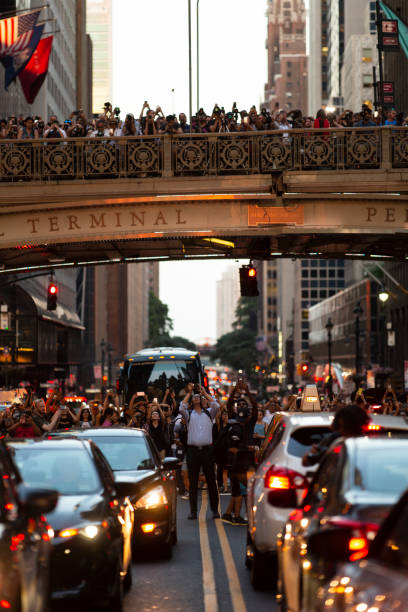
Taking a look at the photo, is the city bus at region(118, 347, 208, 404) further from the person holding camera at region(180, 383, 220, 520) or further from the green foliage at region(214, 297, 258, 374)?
the green foliage at region(214, 297, 258, 374)

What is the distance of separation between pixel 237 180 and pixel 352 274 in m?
122

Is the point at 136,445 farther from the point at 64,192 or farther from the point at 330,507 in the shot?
the point at 64,192

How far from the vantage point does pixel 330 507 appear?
726 cm

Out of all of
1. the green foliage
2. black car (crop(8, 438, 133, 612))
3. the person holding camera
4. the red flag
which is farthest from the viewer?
the green foliage

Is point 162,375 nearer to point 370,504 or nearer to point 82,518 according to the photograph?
point 82,518

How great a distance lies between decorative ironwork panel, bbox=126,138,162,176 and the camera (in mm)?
28250

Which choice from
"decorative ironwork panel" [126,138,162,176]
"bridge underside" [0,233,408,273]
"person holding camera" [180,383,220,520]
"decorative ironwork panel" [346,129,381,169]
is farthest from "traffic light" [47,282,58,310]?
"person holding camera" [180,383,220,520]

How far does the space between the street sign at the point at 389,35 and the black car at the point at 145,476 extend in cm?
3075

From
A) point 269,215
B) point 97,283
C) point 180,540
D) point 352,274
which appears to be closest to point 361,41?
point 352,274

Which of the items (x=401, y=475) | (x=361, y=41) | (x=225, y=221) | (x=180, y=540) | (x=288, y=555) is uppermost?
(x=361, y=41)

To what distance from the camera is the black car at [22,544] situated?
650 centimetres

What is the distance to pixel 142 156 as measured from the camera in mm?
28266

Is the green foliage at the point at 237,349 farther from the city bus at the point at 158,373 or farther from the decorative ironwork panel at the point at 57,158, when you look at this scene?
the decorative ironwork panel at the point at 57,158

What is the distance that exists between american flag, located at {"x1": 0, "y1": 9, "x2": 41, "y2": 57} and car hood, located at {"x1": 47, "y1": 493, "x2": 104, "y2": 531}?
2278 cm
